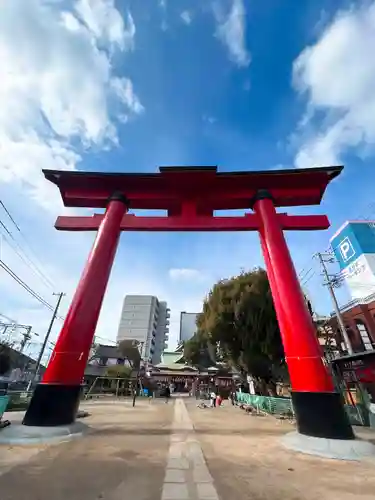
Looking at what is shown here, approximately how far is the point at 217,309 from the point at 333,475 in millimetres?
11804

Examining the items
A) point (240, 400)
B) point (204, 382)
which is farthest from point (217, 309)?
point (204, 382)

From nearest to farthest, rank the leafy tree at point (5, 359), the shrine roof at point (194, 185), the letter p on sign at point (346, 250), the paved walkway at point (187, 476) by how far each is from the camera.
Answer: the paved walkway at point (187, 476), the shrine roof at point (194, 185), the letter p on sign at point (346, 250), the leafy tree at point (5, 359)

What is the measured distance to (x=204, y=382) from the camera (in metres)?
38.2

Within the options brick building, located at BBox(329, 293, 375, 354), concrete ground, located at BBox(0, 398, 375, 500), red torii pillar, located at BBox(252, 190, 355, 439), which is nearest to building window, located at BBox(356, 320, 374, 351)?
brick building, located at BBox(329, 293, 375, 354)

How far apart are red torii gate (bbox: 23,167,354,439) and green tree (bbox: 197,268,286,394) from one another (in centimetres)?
642

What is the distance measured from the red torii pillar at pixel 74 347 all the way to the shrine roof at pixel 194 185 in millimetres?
1874

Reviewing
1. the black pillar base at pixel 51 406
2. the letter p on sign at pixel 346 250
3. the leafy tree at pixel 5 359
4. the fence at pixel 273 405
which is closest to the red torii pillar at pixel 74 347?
the black pillar base at pixel 51 406

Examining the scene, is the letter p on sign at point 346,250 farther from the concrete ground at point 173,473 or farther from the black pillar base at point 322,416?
the concrete ground at point 173,473

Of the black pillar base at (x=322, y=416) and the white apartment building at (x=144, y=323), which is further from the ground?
the white apartment building at (x=144, y=323)

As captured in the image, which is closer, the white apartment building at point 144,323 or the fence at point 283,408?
the fence at point 283,408

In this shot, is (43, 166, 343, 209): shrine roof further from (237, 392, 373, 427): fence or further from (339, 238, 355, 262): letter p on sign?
(339, 238, 355, 262): letter p on sign

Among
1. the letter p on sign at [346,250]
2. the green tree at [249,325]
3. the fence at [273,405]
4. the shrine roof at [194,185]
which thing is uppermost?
the letter p on sign at [346,250]

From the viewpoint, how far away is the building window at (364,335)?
18.0 meters

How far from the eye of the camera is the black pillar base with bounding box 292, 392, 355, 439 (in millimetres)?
5125
